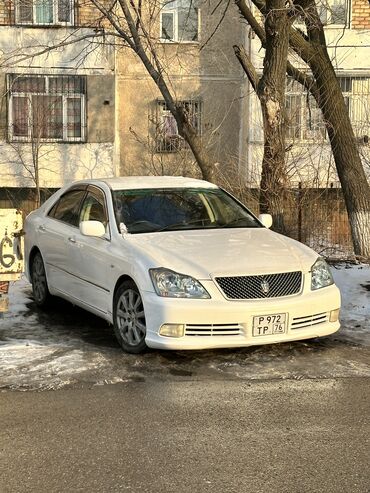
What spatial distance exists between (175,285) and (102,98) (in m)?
14.0

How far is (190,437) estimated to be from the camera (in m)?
4.38

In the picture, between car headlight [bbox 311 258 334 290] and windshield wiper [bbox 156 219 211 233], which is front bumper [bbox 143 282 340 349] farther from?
windshield wiper [bbox 156 219 211 233]

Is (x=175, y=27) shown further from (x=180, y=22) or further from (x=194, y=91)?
(x=194, y=91)

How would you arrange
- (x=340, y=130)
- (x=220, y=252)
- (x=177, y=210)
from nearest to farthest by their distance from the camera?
(x=220, y=252)
(x=177, y=210)
(x=340, y=130)

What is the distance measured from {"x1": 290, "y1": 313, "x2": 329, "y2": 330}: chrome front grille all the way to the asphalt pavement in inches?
25.5

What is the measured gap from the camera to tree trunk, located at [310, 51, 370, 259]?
1119 centimetres

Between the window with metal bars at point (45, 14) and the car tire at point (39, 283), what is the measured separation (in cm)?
1191

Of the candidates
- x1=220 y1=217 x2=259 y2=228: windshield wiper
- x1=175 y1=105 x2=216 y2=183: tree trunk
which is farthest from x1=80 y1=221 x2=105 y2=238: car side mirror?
x1=175 y1=105 x2=216 y2=183: tree trunk

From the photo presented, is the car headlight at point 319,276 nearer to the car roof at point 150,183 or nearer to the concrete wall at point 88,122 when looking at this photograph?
the car roof at point 150,183

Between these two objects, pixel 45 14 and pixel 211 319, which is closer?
pixel 211 319

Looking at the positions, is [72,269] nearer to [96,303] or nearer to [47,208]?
[96,303]

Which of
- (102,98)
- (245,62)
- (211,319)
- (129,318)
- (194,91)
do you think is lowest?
(129,318)

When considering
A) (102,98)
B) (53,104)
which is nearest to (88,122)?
(102,98)

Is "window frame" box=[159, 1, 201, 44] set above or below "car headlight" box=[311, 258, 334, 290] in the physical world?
above
